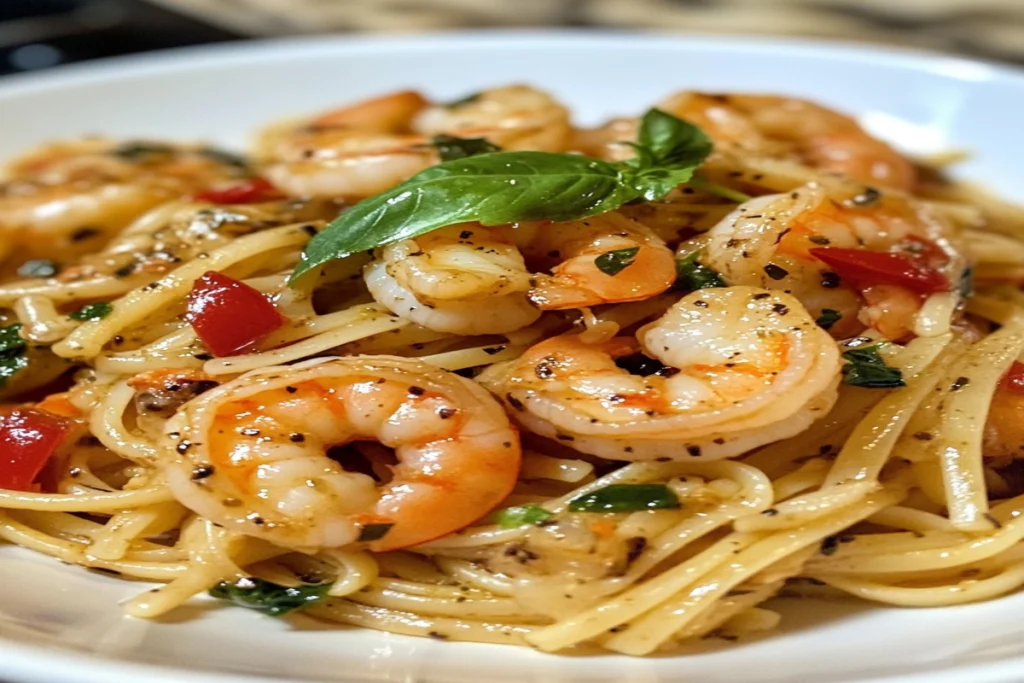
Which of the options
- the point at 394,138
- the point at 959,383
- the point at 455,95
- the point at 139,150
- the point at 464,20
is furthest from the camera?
the point at 464,20

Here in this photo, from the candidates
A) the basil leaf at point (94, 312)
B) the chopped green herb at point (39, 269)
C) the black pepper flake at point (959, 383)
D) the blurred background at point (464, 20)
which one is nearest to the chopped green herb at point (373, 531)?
the basil leaf at point (94, 312)

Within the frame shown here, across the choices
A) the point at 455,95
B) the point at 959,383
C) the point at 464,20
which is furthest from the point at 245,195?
the point at 464,20

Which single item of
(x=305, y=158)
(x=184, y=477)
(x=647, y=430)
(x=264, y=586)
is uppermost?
(x=305, y=158)

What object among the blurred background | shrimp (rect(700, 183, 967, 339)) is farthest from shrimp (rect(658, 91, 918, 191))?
the blurred background

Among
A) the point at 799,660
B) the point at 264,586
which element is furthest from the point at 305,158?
the point at 799,660

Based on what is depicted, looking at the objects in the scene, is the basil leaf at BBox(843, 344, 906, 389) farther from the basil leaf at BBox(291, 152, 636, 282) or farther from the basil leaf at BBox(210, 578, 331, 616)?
the basil leaf at BBox(210, 578, 331, 616)

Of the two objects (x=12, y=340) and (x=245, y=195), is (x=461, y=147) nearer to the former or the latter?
(x=245, y=195)

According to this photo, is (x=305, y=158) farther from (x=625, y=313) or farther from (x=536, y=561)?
(x=536, y=561)
